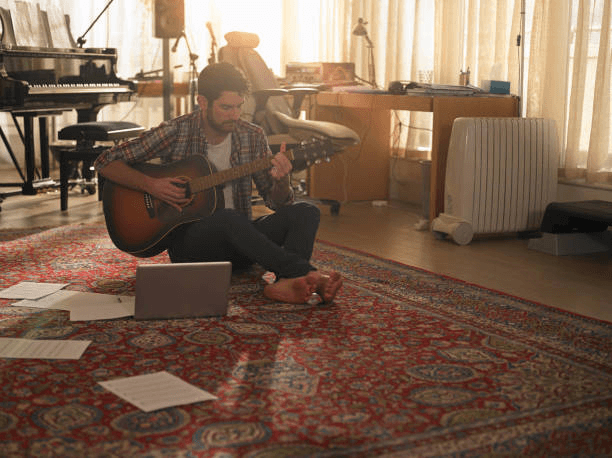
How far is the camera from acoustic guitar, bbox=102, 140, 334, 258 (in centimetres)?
284

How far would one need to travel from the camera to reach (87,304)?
2.68m

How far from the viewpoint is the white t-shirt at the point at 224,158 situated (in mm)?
2947

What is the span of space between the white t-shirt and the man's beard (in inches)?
1.9

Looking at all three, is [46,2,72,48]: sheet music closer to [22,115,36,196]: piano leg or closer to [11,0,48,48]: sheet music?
[11,0,48,48]: sheet music

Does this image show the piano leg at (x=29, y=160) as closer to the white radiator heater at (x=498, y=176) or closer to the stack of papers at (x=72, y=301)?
the stack of papers at (x=72, y=301)

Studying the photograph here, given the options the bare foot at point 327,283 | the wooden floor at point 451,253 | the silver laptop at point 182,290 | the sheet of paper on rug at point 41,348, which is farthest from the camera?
the wooden floor at point 451,253

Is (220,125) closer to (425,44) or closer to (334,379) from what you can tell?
(334,379)

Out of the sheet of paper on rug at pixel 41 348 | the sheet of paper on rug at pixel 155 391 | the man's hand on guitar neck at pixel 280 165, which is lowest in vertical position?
the sheet of paper on rug at pixel 41 348

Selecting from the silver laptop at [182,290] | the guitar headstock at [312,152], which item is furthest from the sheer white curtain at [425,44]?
the silver laptop at [182,290]

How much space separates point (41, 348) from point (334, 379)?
32.0 inches

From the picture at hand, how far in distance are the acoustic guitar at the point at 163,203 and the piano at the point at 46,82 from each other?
195 centimetres

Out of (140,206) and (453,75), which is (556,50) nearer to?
(453,75)

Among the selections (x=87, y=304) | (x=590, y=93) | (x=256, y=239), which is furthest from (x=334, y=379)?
(x=590, y=93)

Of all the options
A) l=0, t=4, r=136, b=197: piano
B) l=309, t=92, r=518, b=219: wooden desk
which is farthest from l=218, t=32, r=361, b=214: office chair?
l=0, t=4, r=136, b=197: piano
